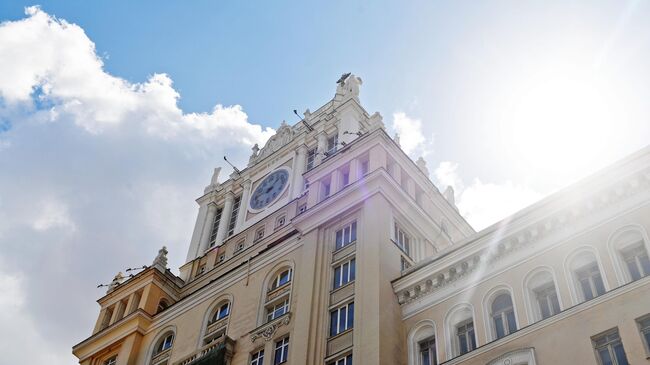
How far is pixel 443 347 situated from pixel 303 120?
30304 millimetres

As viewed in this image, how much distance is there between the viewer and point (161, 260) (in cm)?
5391

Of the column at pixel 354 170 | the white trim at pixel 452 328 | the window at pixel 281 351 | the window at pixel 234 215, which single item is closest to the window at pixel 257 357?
the window at pixel 281 351

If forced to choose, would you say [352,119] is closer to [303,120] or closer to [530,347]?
[303,120]

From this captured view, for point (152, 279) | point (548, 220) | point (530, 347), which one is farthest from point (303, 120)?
point (530, 347)

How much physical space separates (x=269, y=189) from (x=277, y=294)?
15358mm

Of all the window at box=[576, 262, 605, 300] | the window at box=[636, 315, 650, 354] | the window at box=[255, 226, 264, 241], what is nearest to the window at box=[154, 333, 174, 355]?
the window at box=[255, 226, 264, 241]

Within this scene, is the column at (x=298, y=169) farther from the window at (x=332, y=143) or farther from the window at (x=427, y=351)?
the window at (x=427, y=351)

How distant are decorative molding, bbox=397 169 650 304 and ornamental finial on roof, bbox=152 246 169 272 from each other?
22.1 m

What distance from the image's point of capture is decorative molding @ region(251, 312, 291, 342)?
39594 millimetres

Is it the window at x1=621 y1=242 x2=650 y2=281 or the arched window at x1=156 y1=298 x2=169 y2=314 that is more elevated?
the arched window at x1=156 y1=298 x2=169 y2=314

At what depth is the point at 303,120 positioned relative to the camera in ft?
196

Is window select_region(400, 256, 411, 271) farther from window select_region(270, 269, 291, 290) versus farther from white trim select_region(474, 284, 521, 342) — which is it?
white trim select_region(474, 284, 521, 342)

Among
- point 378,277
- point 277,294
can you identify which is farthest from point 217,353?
point 378,277

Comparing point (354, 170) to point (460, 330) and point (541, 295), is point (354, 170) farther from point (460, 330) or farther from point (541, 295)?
point (541, 295)
